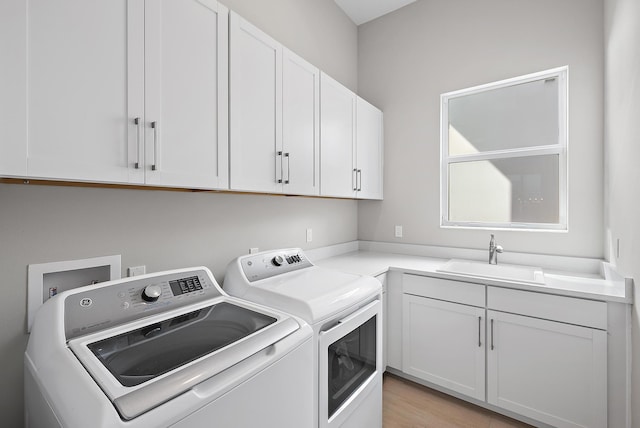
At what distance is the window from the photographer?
7.23 feet

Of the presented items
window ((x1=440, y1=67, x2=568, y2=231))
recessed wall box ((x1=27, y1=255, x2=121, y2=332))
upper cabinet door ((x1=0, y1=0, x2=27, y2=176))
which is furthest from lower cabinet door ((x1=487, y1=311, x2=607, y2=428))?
upper cabinet door ((x1=0, y1=0, x2=27, y2=176))

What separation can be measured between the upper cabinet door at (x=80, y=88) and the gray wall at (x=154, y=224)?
1.08 ft

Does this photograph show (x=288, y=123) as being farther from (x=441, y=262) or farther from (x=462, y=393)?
(x=462, y=393)

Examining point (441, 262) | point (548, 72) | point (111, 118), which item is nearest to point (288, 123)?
point (111, 118)

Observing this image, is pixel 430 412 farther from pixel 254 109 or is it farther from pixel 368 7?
pixel 368 7

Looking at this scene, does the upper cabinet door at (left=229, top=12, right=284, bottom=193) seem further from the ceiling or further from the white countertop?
the ceiling

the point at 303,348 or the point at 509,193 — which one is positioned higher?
the point at 509,193

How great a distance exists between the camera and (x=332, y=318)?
4.17ft

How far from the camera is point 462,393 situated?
1.96 m

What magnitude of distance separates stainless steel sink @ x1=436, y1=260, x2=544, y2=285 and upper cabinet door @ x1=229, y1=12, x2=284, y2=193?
55.1 inches

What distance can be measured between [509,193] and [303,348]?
222 cm

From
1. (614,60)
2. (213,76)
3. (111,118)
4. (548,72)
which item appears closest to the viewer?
(111,118)

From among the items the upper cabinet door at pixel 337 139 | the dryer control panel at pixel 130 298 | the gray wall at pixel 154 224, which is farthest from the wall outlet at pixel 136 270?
the upper cabinet door at pixel 337 139

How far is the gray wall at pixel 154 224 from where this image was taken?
1.03 metres
